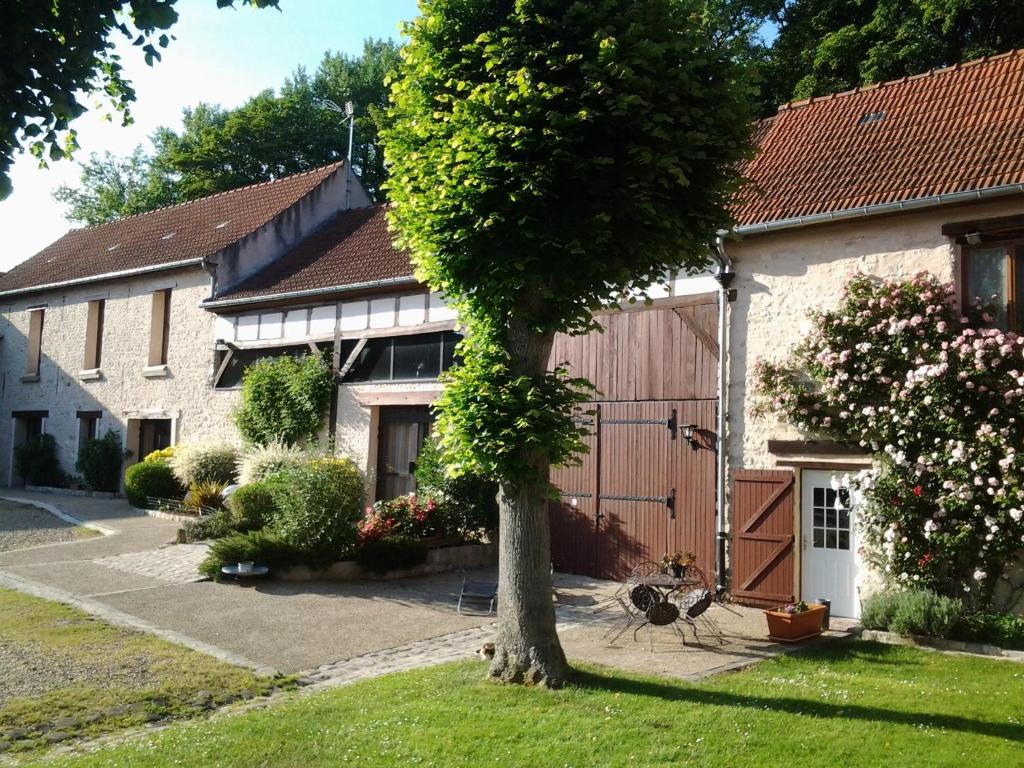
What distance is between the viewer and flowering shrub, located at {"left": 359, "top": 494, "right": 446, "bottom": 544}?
1183 centimetres

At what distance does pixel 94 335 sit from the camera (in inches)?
→ 842

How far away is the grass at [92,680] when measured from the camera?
5945 mm

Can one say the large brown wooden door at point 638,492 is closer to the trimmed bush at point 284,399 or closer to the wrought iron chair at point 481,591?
the wrought iron chair at point 481,591

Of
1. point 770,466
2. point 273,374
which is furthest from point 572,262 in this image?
point 273,374

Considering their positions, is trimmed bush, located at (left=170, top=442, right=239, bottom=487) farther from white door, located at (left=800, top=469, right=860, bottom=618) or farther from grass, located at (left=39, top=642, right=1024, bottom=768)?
white door, located at (left=800, top=469, right=860, bottom=618)

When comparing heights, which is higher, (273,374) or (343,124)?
(343,124)

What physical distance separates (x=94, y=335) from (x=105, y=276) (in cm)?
180

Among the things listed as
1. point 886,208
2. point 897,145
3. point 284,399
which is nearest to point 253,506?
point 284,399

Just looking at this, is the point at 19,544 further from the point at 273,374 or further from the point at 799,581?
the point at 799,581

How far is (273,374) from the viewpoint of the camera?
16.2 metres

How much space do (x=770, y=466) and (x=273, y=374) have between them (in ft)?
31.4

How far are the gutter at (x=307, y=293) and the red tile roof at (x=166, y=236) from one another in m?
1.38

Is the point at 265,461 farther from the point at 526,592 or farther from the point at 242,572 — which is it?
the point at 526,592

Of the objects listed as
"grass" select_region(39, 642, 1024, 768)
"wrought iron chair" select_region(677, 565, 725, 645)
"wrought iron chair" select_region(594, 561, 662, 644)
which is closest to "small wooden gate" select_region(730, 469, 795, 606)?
"wrought iron chair" select_region(677, 565, 725, 645)
